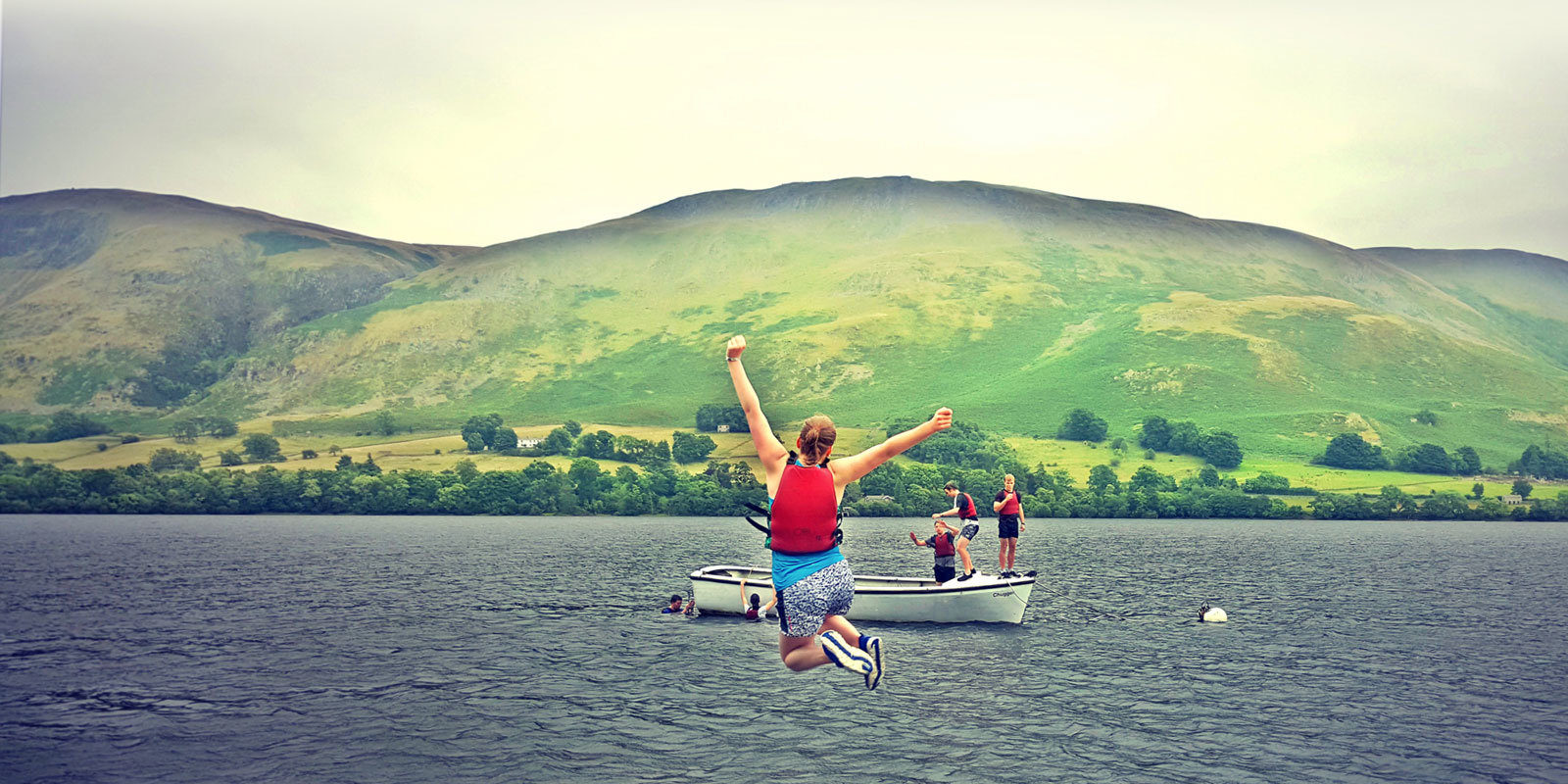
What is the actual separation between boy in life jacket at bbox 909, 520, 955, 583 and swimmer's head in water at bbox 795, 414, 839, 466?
25320mm

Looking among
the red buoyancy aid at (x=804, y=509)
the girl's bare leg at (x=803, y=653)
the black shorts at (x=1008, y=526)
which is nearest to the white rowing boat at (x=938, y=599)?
the black shorts at (x=1008, y=526)

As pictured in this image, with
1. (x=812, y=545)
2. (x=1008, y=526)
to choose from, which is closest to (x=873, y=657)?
(x=812, y=545)

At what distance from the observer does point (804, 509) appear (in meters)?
11.1

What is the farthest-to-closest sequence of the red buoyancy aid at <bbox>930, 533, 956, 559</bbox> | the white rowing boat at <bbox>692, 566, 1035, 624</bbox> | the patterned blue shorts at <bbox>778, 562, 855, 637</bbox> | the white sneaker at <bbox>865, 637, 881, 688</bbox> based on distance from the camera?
the white rowing boat at <bbox>692, 566, 1035, 624</bbox> < the red buoyancy aid at <bbox>930, 533, 956, 559</bbox> < the patterned blue shorts at <bbox>778, 562, 855, 637</bbox> < the white sneaker at <bbox>865, 637, 881, 688</bbox>

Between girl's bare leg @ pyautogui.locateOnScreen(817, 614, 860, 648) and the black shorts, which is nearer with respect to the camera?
girl's bare leg @ pyautogui.locateOnScreen(817, 614, 860, 648)

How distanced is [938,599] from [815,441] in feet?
97.4

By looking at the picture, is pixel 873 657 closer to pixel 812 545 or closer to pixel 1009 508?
pixel 812 545

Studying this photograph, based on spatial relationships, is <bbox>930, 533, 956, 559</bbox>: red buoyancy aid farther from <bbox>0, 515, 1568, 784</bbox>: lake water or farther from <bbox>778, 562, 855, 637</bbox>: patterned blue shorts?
<bbox>778, 562, 855, 637</bbox>: patterned blue shorts

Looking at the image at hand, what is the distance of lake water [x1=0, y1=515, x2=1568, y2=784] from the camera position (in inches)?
900

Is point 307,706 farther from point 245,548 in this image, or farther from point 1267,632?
point 245,548

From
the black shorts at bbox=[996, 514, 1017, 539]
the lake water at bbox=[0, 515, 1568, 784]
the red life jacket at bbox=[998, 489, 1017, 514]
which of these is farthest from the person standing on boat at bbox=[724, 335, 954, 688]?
the red life jacket at bbox=[998, 489, 1017, 514]

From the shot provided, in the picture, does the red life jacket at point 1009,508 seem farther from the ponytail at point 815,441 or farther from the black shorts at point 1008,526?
the ponytail at point 815,441

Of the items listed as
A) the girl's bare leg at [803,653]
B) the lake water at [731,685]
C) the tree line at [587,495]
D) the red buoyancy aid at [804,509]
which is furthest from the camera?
the tree line at [587,495]

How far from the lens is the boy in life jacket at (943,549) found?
121ft
